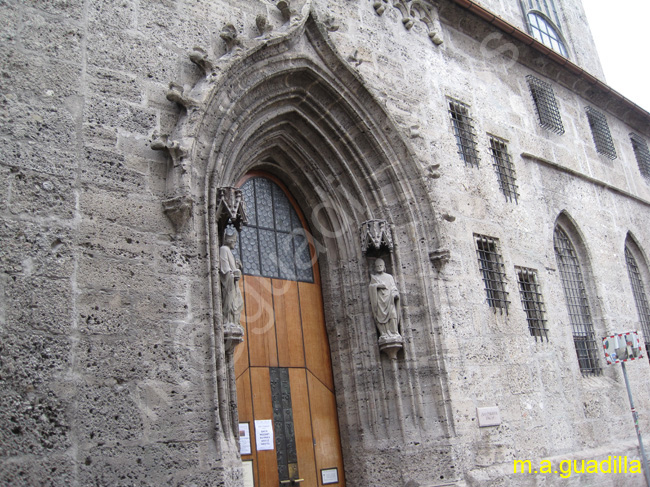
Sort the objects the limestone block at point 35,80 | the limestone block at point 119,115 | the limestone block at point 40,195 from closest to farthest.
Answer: the limestone block at point 40,195 → the limestone block at point 35,80 → the limestone block at point 119,115

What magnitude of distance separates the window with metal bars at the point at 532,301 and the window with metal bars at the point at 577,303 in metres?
0.98

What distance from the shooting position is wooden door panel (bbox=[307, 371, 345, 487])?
21.1ft

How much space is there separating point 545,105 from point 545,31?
3619mm

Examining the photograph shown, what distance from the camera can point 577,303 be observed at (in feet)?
31.0

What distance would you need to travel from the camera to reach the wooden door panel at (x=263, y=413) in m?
5.91

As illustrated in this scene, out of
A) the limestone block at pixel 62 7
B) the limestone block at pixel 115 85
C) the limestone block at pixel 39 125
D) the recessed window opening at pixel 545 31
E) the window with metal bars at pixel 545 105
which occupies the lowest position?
the limestone block at pixel 39 125

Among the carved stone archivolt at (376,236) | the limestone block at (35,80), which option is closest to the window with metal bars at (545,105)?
the carved stone archivolt at (376,236)

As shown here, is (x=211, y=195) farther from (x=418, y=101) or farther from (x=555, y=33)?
(x=555, y=33)

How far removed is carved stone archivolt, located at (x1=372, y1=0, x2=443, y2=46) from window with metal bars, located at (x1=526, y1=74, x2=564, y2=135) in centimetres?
232

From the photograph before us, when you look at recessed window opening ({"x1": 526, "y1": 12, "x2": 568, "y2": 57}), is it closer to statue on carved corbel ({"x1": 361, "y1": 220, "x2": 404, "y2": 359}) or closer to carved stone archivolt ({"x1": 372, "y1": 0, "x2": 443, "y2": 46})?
carved stone archivolt ({"x1": 372, "y1": 0, "x2": 443, "y2": 46})

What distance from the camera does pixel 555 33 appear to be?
13.4 metres

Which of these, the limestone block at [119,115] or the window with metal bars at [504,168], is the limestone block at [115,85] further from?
the window with metal bars at [504,168]

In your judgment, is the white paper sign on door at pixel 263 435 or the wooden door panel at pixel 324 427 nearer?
the white paper sign on door at pixel 263 435

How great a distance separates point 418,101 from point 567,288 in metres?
3.80
